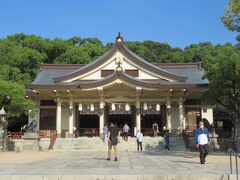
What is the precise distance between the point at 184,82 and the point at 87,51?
21230 mm

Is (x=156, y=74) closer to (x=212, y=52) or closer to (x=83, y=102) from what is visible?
(x=83, y=102)

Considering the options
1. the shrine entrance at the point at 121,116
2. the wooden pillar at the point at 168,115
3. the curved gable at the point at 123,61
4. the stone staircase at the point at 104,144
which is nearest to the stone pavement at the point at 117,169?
the stone staircase at the point at 104,144

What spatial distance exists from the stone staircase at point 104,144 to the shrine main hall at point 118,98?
235 centimetres

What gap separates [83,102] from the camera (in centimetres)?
2867

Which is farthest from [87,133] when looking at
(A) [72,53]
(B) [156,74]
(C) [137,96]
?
(A) [72,53]

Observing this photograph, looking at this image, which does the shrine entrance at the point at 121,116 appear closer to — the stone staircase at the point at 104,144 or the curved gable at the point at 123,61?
the curved gable at the point at 123,61

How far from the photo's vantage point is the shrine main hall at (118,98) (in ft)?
89.0

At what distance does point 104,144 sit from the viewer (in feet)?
77.7

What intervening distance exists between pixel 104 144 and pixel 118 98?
551cm

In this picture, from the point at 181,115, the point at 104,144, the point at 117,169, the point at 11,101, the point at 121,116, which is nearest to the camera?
the point at 117,169

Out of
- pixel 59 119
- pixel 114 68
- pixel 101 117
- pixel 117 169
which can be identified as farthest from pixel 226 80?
pixel 59 119

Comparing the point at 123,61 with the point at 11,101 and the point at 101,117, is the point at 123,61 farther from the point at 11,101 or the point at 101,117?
the point at 11,101

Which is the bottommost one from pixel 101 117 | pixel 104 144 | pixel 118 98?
pixel 104 144

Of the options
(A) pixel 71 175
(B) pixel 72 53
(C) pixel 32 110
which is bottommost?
(A) pixel 71 175
